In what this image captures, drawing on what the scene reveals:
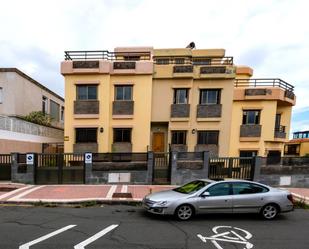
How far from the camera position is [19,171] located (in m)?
11.8

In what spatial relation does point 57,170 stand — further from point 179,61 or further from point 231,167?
point 179,61

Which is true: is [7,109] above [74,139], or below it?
above

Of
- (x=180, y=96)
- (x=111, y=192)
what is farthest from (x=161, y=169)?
(x=180, y=96)

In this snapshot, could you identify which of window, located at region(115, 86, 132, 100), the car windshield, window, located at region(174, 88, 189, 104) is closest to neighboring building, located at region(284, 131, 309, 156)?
window, located at region(174, 88, 189, 104)

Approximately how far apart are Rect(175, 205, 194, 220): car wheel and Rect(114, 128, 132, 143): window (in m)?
10.4

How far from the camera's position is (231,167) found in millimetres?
12766

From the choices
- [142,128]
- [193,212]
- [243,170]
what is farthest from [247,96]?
[193,212]

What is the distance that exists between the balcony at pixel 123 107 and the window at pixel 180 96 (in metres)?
3.53

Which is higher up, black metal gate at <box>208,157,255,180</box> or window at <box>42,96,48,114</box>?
window at <box>42,96,48,114</box>

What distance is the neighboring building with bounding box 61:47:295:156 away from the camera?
16.1 metres

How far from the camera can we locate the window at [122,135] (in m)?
16.6

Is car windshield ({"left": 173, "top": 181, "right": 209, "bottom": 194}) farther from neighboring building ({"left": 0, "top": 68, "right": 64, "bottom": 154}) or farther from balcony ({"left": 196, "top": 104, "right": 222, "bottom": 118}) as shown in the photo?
neighboring building ({"left": 0, "top": 68, "right": 64, "bottom": 154})

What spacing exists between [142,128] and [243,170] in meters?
7.57

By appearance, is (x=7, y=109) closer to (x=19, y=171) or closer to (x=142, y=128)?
(x=19, y=171)
